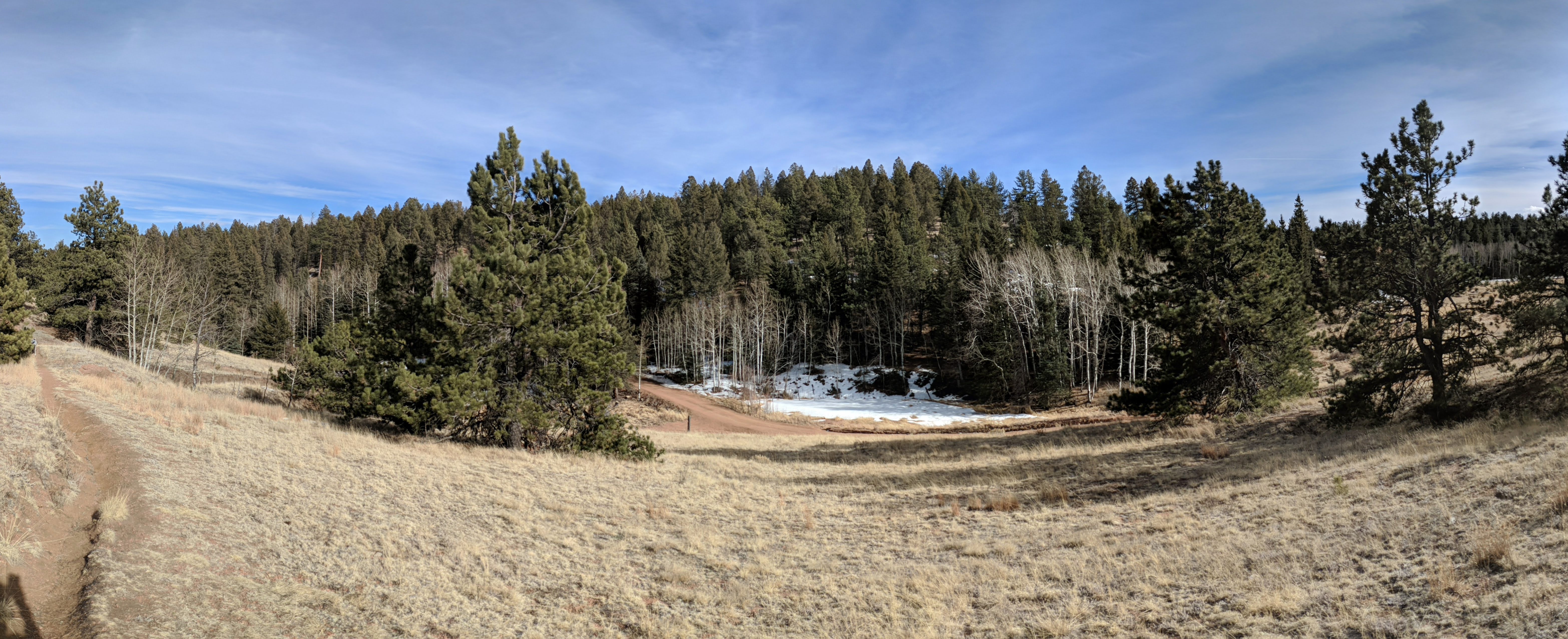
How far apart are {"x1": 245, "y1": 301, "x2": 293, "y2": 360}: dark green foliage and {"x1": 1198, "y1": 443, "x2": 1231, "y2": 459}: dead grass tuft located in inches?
2606

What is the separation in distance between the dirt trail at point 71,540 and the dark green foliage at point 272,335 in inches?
2159

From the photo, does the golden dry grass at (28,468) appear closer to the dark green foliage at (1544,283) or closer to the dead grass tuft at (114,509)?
the dead grass tuft at (114,509)

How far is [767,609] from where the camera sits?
28.8ft

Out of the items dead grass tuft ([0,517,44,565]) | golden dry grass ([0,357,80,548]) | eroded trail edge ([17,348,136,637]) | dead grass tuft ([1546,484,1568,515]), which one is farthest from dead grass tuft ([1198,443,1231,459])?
golden dry grass ([0,357,80,548])

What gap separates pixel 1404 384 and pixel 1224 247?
649 centimetres

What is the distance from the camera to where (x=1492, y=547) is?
6.77m

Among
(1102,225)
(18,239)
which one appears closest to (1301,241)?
(1102,225)

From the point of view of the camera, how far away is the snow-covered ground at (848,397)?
1711 inches

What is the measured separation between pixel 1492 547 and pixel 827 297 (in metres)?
59.8

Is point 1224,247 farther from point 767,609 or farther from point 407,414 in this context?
point 407,414

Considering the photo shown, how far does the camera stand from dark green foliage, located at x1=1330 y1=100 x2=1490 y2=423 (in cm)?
1566

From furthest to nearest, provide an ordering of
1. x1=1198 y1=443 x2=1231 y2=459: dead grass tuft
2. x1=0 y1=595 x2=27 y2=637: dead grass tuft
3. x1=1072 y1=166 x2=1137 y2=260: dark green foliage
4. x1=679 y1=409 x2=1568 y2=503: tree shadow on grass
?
x1=1072 y1=166 x2=1137 y2=260: dark green foliage
x1=1198 y1=443 x2=1231 y2=459: dead grass tuft
x1=679 y1=409 x2=1568 y2=503: tree shadow on grass
x1=0 y1=595 x2=27 y2=637: dead grass tuft

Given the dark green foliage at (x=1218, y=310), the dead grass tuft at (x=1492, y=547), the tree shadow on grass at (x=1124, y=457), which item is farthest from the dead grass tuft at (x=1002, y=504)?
the dark green foliage at (x=1218, y=310)

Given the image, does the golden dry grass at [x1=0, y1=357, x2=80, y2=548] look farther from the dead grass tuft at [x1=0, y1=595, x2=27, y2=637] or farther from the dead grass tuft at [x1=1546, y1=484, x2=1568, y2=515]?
the dead grass tuft at [x1=1546, y1=484, x2=1568, y2=515]
